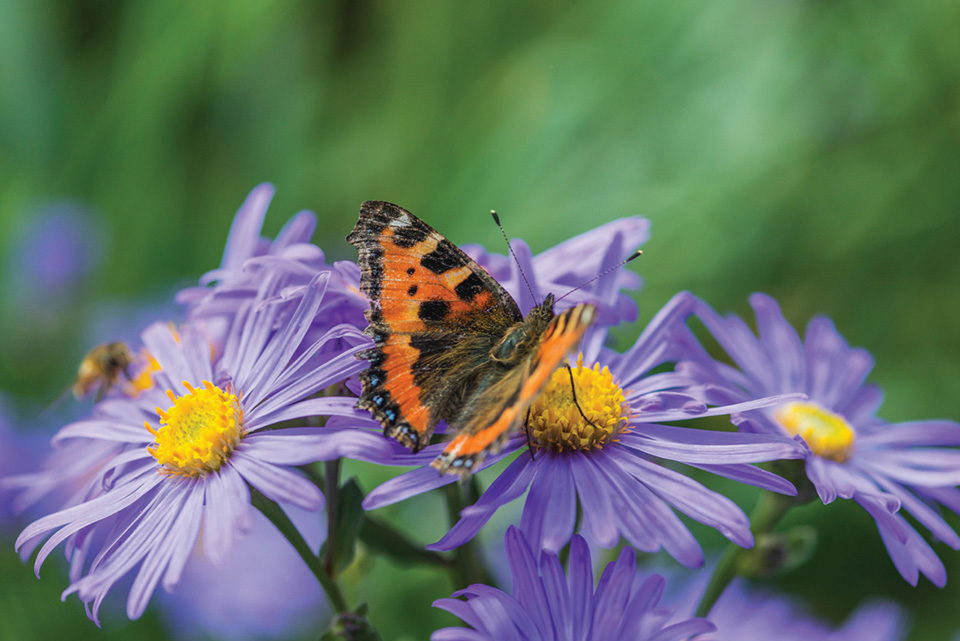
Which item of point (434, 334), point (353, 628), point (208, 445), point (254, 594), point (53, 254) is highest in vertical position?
point (53, 254)

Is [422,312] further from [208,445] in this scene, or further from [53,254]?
[53,254]

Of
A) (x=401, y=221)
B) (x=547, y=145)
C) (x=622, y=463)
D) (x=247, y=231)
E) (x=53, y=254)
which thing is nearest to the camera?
(x=622, y=463)

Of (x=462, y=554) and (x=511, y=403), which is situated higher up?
(x=511, y=403)

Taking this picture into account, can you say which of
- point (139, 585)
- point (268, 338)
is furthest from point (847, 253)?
point (139, 585)

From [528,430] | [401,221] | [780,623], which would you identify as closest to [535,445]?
[528,430]

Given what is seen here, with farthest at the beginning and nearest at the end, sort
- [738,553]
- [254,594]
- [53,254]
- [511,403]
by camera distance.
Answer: [53,254] → [254,594] → [738,553] → [511,403]

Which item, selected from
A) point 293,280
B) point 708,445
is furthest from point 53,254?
point 708,445

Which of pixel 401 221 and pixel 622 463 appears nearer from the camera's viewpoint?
pixel 622 463
